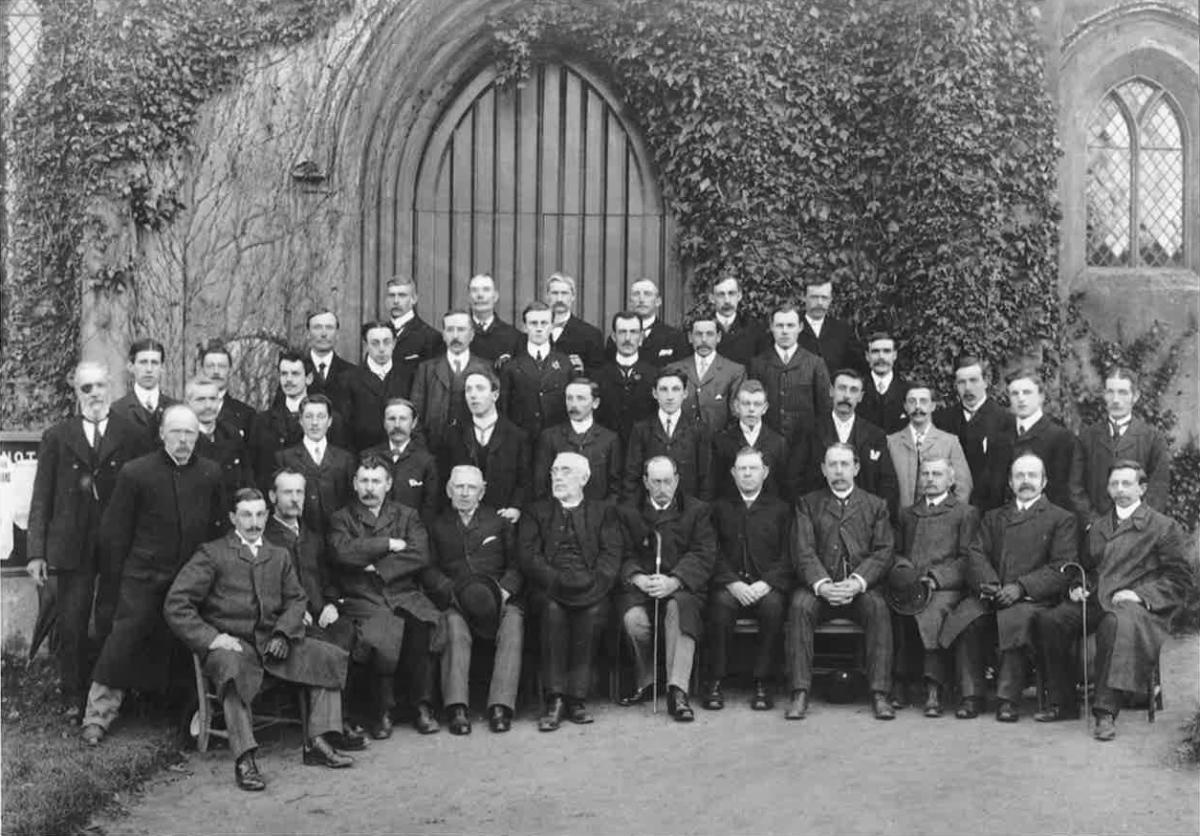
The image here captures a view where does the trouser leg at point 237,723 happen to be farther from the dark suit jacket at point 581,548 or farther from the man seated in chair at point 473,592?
the dark suit jacket at point 581,548

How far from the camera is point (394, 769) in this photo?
6.76 metres

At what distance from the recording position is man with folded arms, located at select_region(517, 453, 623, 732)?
760 centimetres

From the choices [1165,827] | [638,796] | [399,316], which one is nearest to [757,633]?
[638,796]

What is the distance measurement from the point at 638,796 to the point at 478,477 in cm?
227

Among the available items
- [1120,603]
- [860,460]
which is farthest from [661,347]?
[1120,603]

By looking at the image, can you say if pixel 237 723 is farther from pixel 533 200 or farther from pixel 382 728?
pixel 533 200

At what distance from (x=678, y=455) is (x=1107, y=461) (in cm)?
259

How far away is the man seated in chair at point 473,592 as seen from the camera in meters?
7.48

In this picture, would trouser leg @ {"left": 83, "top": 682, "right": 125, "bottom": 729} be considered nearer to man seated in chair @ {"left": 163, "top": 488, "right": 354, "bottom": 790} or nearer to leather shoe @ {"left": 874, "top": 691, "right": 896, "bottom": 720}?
man seated in chair @ {"left": 163, "top": 488, "right": 354, "bottom": 790}

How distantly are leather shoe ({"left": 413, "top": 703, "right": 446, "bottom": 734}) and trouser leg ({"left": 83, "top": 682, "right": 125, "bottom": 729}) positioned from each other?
1487 mm

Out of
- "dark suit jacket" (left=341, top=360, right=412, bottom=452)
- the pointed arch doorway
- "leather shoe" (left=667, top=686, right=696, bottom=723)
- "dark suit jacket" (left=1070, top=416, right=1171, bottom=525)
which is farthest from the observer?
the pointed arch doorway

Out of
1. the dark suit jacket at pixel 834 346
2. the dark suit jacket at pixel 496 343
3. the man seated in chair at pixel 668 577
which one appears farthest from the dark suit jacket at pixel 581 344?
the dark suit jacket at pixel 834 346

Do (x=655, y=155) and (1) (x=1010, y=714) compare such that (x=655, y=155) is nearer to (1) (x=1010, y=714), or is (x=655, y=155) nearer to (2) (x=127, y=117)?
(2) (x=127, y=117)

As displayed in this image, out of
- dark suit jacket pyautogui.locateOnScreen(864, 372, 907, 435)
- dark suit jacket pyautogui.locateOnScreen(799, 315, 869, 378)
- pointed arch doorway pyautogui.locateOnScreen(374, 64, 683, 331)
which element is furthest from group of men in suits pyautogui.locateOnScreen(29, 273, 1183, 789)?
pointed arch doorway pyautogui.locateOnScreen(374, 64, 683, 331)
